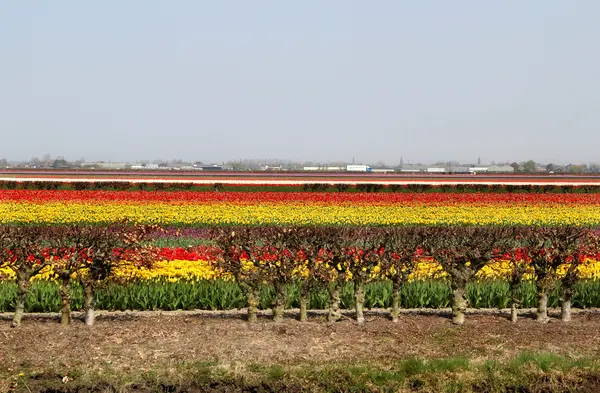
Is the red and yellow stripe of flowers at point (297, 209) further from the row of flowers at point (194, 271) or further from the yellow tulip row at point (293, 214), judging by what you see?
the row of flowers at point (194, 271)

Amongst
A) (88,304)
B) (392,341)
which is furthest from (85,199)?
(392,341)

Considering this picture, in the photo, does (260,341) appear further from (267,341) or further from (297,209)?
(297,209)

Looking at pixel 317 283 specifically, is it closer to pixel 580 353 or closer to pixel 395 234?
pixel 395 234

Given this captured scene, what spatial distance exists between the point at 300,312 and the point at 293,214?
51.0ft

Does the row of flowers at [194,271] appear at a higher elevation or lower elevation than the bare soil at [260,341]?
higher

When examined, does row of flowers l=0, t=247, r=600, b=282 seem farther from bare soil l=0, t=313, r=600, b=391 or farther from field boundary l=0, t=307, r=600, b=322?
bare soil l=0, t=313, r=600, b=391

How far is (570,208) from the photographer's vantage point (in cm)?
3017

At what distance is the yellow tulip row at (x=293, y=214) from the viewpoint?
23734 mm

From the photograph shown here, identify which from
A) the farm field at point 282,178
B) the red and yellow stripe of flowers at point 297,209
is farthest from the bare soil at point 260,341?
the farm field at point 282,178

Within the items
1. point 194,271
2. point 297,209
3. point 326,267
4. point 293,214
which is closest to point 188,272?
point 194,271

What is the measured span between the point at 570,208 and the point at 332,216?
11.4m

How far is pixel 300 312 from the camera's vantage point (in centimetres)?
1007

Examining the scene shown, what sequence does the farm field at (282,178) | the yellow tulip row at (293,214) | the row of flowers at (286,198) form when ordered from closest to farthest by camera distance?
the yellow tulip row at (293,214)
the row of flowers at (286,198)
the farm field at (282,178)

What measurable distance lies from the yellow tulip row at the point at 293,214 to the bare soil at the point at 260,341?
12.9 metres
